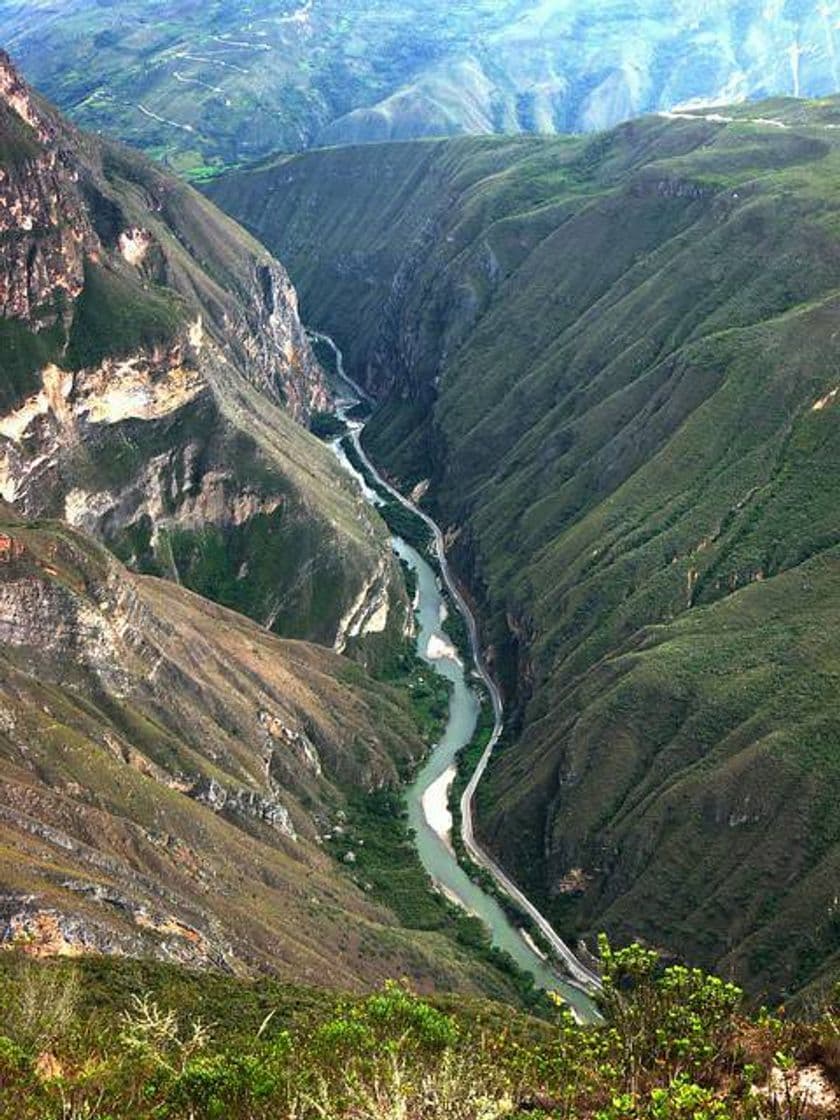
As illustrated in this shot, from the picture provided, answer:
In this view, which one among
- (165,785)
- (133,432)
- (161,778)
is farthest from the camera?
(133,432)

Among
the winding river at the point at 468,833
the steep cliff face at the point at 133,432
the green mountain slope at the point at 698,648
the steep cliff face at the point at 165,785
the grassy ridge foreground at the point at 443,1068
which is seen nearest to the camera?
the grassy ridge foreground at the point at 443,1068

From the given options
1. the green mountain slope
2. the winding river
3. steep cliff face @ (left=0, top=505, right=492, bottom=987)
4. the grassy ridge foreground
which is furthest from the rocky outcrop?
the grassy ridge foreground

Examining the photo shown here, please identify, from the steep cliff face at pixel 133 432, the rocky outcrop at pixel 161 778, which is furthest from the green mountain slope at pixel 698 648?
the steep cliff face at pixel 133 432

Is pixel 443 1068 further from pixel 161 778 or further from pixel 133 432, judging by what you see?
pixel 133 432

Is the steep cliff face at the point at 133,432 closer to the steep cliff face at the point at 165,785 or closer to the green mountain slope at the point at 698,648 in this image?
the steep cliff face at the point at 165,785

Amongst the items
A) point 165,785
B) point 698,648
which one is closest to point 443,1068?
point 165,785

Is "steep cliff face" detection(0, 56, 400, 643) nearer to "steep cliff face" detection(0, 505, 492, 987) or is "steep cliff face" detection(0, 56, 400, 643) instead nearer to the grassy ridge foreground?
"steep cliff face" detection(0, 505, 492, 987)
